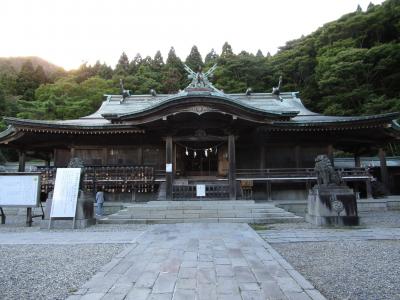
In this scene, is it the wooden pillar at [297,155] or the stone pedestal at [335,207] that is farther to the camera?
the wooden pillar at [297,155]

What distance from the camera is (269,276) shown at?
452 cm

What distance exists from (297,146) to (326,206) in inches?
292

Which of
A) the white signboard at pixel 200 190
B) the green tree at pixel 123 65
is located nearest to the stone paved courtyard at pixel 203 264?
the white signboard at pixel 200 190

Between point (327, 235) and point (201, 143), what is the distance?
30.9 ft

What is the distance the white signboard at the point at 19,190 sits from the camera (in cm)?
1062

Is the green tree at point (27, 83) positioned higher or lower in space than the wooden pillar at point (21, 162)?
higher

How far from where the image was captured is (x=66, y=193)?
10141 millimetres

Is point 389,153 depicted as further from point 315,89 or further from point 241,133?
point 241,133

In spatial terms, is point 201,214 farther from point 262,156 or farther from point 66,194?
point 262,156

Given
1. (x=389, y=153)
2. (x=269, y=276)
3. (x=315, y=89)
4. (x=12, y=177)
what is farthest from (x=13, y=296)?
(x=315, y=89)

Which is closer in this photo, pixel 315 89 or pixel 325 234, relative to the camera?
pixel 325 234

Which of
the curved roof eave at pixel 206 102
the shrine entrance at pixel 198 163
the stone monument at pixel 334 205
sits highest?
the curved roof eave at pixel 206 102

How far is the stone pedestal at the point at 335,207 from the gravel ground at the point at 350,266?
7.92 ft

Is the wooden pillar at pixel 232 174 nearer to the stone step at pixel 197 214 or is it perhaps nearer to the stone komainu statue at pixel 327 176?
the stone step at pixel 197 214
